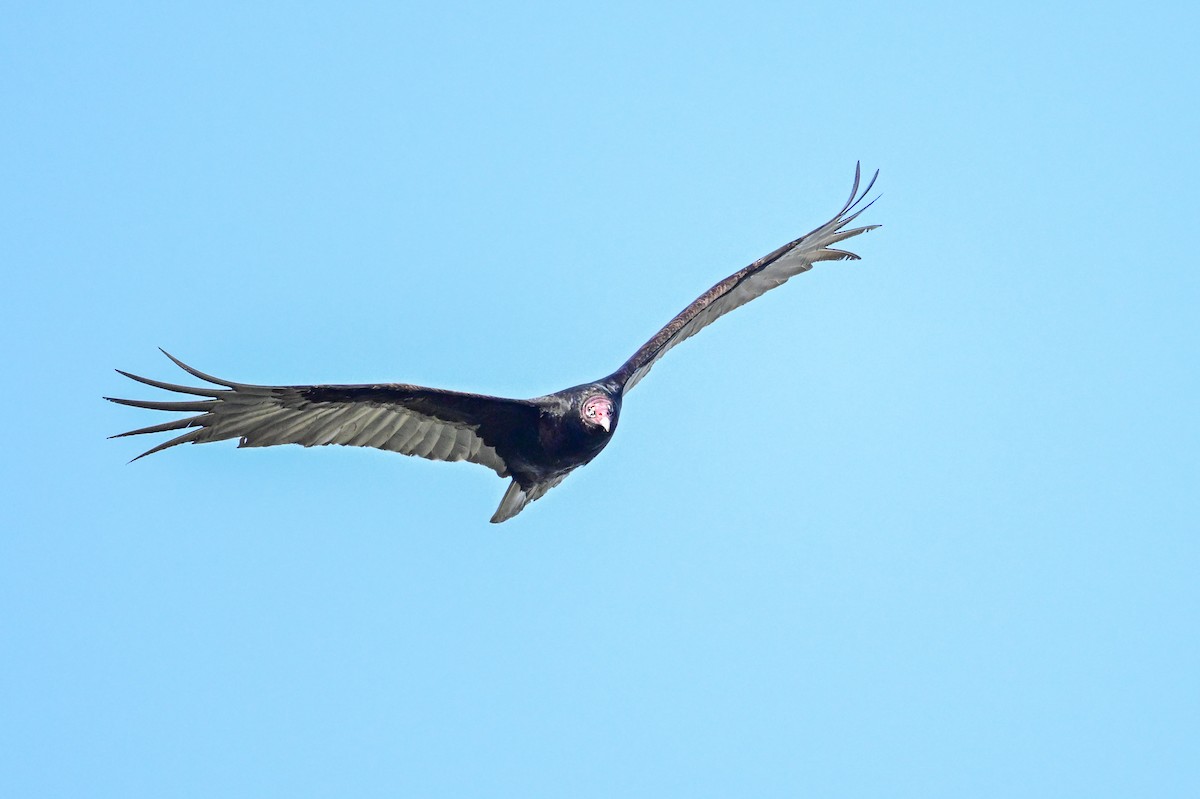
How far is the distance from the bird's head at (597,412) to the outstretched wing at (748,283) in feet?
2.25

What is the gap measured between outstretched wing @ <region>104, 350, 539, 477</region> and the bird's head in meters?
0.54

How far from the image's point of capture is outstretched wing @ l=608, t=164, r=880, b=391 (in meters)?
14.9

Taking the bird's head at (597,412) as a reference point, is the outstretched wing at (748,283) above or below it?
above

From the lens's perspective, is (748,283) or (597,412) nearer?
(597,412)

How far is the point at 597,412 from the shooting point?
44.9 feet

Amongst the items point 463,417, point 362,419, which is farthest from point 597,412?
point 362,419

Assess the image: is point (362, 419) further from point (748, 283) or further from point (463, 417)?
point (748, 283)

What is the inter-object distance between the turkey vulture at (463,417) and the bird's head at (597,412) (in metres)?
0.01

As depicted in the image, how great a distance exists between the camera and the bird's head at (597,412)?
13.6 m

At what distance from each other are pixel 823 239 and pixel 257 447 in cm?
719

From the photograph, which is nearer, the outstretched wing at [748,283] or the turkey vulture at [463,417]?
the turkey vulture at [463,417]

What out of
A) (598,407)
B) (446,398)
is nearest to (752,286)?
(598,407)

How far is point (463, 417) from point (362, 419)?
107cm

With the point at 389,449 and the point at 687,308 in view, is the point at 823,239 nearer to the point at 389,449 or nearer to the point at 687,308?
the point at 687,308
